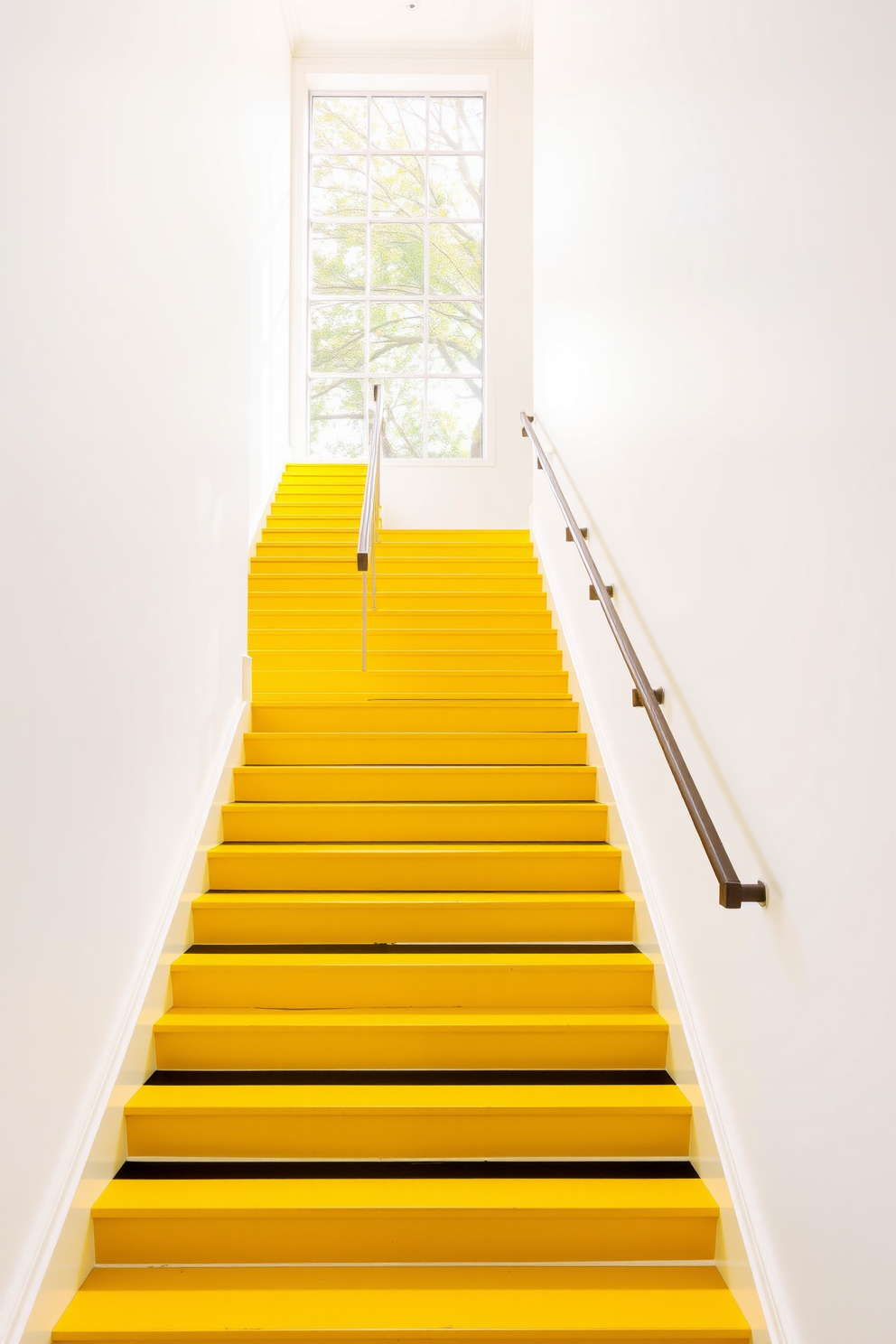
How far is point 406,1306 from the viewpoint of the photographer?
7.20 ft

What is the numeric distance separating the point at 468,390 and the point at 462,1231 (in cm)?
783

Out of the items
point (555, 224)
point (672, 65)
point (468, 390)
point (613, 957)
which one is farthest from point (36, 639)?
point (468, 390)

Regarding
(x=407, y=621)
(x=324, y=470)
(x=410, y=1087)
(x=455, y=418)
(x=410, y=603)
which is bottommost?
(x=410, y=1087)

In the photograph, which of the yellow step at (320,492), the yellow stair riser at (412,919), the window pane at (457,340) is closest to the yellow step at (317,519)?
the yellow step at (320,492)

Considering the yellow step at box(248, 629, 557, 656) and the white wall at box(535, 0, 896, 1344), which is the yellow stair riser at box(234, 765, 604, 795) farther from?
the yellow step at box(248, 629, 557, 656)

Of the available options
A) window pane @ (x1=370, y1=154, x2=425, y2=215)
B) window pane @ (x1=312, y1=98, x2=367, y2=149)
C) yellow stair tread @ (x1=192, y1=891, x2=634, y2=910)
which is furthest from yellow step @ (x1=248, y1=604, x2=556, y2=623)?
window pane @ (x1=312, y1=98, x2=367, y2=149)

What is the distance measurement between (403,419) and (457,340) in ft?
3.11

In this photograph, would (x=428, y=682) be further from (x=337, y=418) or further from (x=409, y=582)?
(x=337, y=418)

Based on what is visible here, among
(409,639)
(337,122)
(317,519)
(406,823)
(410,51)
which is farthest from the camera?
(337,122)

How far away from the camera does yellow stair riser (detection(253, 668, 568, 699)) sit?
191 inches

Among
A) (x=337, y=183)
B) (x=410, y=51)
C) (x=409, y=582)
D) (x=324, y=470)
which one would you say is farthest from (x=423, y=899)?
(x=410, y=51)

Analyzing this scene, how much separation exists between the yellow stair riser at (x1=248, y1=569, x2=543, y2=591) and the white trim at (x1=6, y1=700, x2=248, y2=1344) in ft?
7.71

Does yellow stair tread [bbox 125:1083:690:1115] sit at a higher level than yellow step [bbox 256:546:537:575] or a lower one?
lower

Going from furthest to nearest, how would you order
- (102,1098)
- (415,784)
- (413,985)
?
(415,784) → (413,985) → (102,1098)
